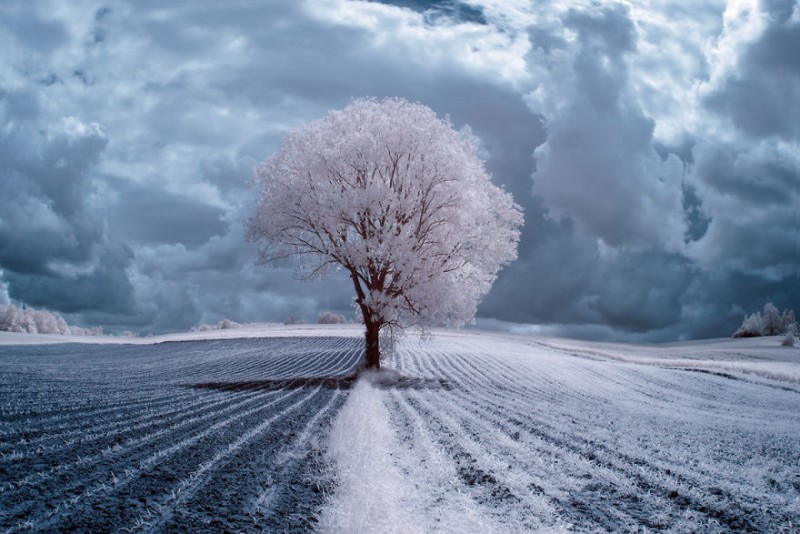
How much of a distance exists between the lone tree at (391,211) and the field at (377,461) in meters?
4.92

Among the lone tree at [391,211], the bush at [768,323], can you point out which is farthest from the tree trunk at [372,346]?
the bush at [768,323]

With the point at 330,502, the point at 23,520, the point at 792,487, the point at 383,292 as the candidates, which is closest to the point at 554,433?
the point at 792,487

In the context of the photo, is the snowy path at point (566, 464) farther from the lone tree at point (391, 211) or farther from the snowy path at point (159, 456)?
the lone tree at point (391, 211)

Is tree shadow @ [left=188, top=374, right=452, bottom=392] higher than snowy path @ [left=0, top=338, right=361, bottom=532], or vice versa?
snowy path @ [left=0, top=338, right=361, bottom=532]

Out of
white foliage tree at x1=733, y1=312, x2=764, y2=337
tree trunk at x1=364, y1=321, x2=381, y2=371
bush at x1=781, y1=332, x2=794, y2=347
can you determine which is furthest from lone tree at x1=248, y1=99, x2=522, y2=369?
white foliage tree at x1=733, y1=312, x2=764, y2=337

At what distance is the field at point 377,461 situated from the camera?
243 inches

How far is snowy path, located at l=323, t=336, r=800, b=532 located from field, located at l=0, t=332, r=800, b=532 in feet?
0.12

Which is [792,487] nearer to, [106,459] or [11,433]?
[106,459]

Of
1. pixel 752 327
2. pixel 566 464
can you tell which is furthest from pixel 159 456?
pixel 752 327

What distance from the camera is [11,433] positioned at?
32.1 feet

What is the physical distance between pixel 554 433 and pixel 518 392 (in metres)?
9.02

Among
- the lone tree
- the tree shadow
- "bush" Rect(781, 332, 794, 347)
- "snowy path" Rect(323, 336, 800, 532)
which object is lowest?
"bush" Rect(781, 332, 794, 347)

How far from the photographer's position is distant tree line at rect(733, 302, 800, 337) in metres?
83.9

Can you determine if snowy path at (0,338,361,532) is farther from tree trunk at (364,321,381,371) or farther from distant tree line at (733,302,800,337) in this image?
distant tree line at (733,302,800,337)
